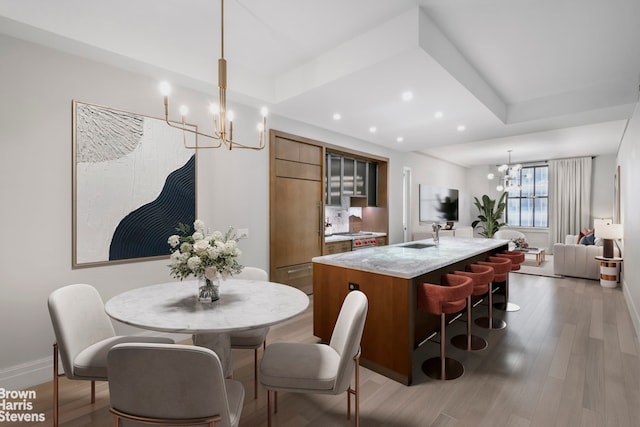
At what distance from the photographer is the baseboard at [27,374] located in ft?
7.27

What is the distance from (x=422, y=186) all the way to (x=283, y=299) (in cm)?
637

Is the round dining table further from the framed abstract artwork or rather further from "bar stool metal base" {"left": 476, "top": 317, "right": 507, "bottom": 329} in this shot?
"bar stool metal base" {"left": 476, "top": 317, "right": 507, "bottom": 329}

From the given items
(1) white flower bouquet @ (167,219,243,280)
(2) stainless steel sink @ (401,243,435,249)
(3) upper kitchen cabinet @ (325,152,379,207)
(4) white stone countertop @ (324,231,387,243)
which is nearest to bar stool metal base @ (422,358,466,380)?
(2) stainless steel sink @ (401,243,435,249)

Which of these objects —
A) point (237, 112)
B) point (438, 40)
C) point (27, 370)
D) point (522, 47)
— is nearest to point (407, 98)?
point (438, 40)

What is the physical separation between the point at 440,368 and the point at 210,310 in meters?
1.93

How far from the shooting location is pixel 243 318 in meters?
1.56

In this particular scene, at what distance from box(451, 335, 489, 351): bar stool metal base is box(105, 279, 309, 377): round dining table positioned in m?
1.91

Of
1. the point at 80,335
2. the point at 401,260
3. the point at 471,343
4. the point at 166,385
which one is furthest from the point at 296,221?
the point at 166,385

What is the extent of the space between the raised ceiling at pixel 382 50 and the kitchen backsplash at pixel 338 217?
75.7 inches

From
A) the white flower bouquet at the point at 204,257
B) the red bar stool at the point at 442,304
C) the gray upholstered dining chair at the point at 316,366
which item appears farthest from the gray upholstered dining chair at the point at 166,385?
the red bar stool at the point at 442,304

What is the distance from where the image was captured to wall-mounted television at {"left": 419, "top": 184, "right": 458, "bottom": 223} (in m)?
7.62

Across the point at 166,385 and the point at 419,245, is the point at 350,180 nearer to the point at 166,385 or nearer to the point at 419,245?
the point at 419,245

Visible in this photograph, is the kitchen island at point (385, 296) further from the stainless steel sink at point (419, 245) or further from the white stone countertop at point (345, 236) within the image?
the white stone countertop at point (345, 236)

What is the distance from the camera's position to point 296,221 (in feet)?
14.3
